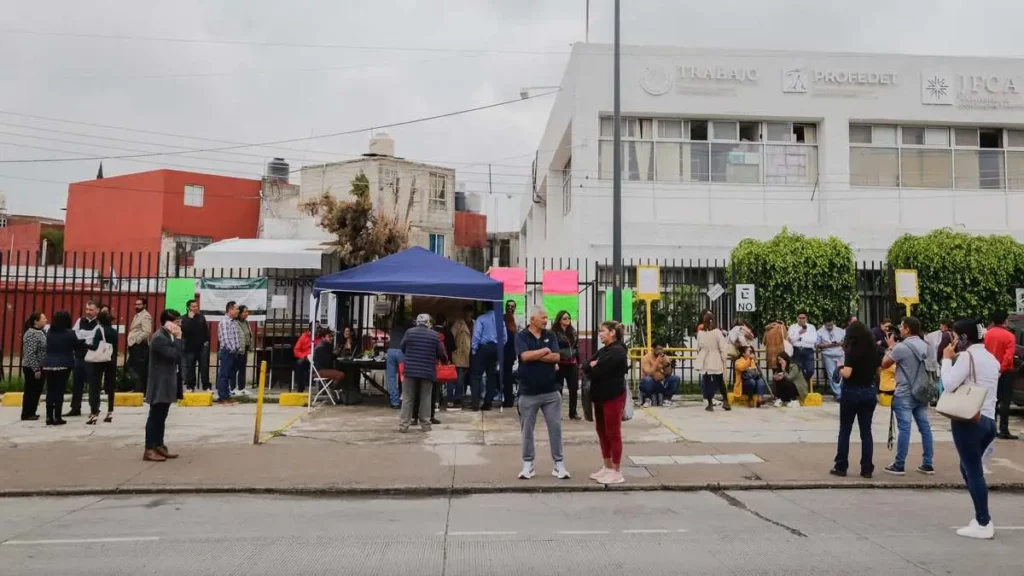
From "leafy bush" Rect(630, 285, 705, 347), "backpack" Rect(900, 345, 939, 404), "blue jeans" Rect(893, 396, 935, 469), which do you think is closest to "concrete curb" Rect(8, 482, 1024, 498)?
"blue jeans" Rect(893, 396, 935, 469)

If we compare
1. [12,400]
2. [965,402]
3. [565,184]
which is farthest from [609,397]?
[565,184]

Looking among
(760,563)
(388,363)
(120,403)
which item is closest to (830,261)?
(388,363)

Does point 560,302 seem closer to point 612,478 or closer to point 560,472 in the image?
point 560,472

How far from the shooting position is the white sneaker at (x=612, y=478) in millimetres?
8000

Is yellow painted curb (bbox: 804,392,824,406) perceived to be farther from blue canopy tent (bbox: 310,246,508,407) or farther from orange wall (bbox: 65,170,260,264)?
orange wall (bbox: 65,170,260,264)

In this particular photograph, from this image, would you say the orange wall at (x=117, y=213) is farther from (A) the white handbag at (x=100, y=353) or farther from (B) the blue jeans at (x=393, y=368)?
(B) the blue jeans at (x=393, y=368)

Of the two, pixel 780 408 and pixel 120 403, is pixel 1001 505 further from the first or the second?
pixel 120 403

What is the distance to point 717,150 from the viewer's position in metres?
22.0

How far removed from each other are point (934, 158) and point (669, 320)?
37.3ft

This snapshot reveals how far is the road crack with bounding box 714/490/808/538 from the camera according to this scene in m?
6.24

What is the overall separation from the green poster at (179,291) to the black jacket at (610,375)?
33.0ft

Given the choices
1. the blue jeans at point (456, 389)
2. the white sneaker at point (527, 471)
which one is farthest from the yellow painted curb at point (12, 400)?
the white sneaker at point (527, 471)

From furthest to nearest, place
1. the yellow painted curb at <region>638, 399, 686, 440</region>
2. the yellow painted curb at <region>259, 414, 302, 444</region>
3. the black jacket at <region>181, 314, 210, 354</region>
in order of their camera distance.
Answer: the black jacket at <region>181, 314, 210, 354</region> → the yellow painted curb at <region>638, 399, 686, 440</region> → the yellow painted curb at <region>259, 414, 302, 444</region>

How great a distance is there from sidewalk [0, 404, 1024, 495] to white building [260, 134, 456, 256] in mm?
28572
